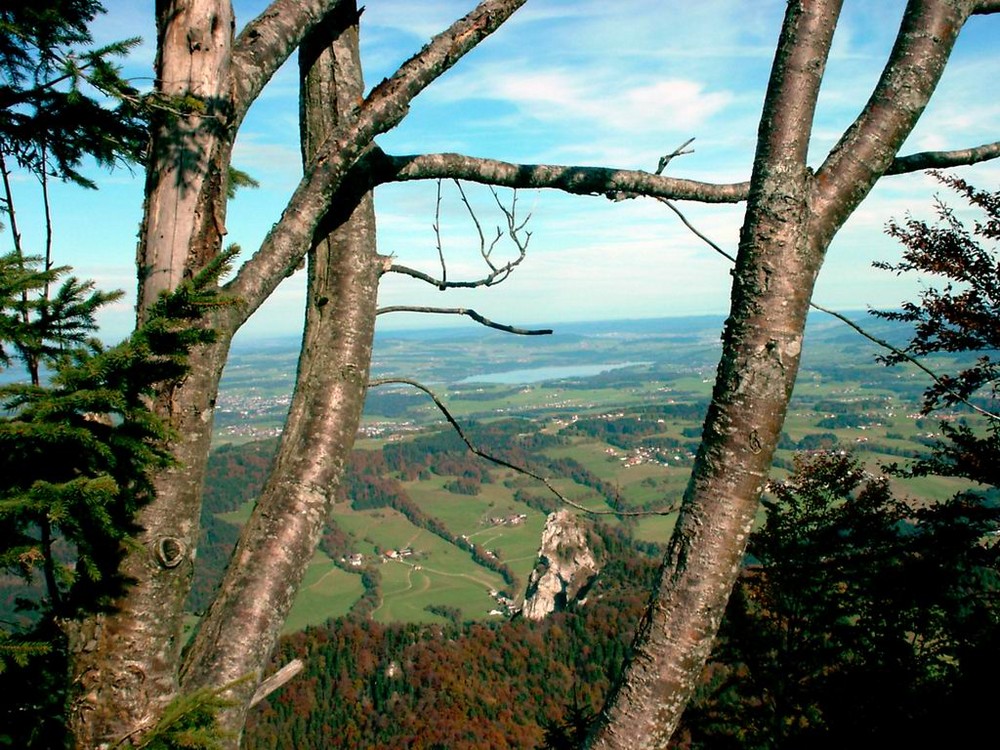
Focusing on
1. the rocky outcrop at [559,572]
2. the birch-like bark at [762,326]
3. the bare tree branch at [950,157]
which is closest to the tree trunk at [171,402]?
the birch-like bark at [762,326]

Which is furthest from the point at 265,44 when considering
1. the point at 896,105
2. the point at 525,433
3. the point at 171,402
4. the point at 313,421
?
the point at 525,433

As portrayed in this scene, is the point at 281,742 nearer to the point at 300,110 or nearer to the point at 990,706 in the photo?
the point at 990,706

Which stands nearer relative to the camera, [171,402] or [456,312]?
[171,402]

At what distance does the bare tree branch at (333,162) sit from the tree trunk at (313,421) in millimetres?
96

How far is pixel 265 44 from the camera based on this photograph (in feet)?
8.14

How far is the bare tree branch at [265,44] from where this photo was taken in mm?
2402

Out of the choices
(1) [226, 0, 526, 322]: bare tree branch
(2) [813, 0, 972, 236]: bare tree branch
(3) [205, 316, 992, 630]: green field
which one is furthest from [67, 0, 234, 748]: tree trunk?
(2) [813, 0, 972, 236]: bare tree branch

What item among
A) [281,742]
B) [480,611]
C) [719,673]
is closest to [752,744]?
[719,673]

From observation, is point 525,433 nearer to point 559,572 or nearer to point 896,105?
point 559,572

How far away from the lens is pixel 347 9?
301cm

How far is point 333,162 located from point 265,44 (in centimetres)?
53

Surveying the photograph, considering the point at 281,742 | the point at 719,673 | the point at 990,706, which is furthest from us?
the point at 281,742

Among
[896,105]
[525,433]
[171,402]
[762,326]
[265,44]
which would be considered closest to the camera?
[762,326]

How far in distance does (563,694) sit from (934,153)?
1464 inches
